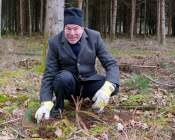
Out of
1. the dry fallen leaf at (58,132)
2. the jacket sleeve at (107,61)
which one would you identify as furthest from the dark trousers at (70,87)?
the dry fallen leaf at (58,132)

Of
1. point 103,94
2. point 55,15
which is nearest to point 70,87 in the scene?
point 103,94

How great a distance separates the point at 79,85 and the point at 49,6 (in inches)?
150

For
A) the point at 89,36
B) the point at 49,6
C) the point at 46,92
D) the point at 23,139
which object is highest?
the point at 49,6

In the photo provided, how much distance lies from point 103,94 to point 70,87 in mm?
427

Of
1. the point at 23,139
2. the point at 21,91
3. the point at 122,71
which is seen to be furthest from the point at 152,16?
the point at 23,139

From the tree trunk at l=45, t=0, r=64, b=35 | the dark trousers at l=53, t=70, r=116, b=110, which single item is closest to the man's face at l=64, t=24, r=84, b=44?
the dark trousers at l=53, t=70, r=116, b=110

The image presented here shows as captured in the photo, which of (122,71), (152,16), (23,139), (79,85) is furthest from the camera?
(152,16)

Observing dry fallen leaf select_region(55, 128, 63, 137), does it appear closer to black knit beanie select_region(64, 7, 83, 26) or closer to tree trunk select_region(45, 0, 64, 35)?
black knit beanie select_region(64, 7, 83, 26)

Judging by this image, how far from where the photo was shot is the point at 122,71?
9.62 meters

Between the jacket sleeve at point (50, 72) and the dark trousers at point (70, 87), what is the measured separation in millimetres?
81

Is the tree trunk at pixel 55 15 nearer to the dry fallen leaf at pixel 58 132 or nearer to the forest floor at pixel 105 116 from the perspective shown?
the forest floor at pixel 105 116

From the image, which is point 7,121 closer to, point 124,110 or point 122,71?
point 124,110

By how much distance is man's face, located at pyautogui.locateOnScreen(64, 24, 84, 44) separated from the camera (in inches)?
192

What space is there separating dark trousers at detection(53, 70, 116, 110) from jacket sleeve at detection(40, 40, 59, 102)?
3.2 inches
